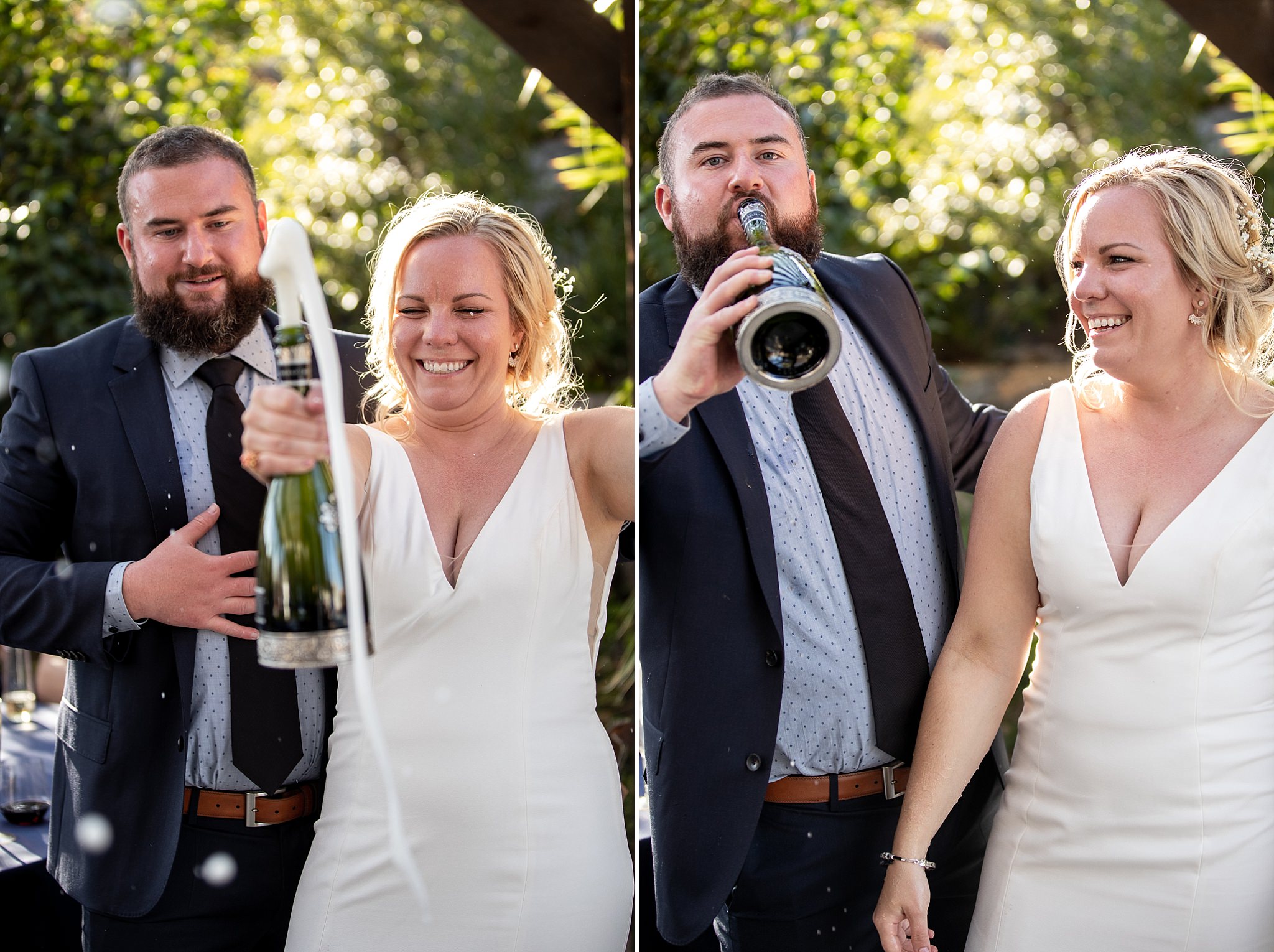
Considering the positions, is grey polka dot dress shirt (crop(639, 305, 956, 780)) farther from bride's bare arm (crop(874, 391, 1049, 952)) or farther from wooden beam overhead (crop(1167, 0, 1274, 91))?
wooden beam overhead (crop(1167, 0, 1274, 91))

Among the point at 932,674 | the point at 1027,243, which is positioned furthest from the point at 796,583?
the point at 1027,243

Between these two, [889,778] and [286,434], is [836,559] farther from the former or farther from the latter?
[286,434]

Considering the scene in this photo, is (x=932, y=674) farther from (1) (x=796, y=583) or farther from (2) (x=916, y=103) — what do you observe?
(2) (x=916, y=103)

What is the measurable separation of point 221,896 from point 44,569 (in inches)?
16.1

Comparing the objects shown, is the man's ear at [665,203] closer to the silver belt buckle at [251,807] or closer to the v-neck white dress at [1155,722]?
the v-neck white dress at [1155,722]

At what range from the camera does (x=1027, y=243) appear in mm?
2205

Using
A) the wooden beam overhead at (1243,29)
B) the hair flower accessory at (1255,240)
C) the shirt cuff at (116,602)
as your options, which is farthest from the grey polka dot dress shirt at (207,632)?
the wooden beam overhead at (1243,29)

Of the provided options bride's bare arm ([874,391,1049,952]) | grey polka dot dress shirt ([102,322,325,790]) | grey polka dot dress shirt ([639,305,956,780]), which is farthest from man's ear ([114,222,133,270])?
bride's bare arm ([874,391,1049,952])

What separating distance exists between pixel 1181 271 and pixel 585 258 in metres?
0.86

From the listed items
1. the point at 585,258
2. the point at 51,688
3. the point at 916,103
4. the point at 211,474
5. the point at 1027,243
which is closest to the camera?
the point at 211,474

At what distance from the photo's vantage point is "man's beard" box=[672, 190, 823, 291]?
135 cm

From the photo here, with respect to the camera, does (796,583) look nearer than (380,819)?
No

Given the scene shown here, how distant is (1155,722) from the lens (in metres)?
1.40

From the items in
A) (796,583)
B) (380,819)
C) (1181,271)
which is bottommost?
(380,819)
